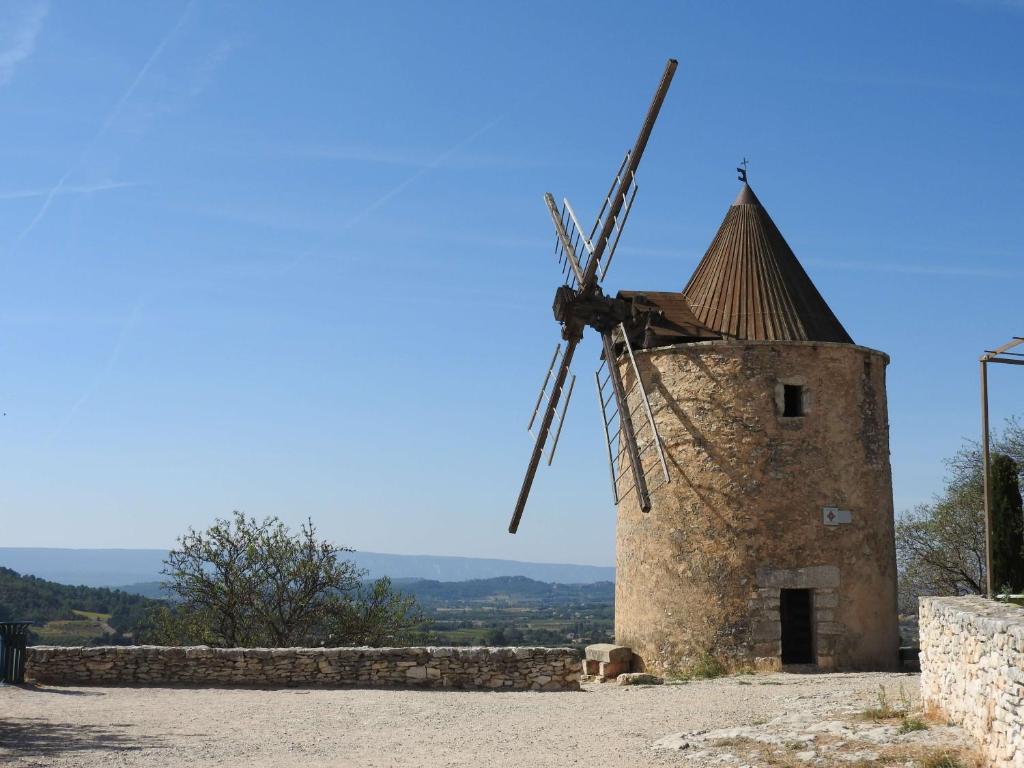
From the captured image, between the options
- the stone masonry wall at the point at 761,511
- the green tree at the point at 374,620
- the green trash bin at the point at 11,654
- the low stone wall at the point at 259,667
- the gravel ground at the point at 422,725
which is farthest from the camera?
the green tree at the point at 374,620

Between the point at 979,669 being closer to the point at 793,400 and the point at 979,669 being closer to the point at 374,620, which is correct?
the point at 793,400

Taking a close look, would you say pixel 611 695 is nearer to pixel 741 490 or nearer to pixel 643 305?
pixel 741 490

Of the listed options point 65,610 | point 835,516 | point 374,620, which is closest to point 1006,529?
point 835,516

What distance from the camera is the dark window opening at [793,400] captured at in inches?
577

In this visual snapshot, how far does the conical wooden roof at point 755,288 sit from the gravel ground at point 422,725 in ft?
17.0

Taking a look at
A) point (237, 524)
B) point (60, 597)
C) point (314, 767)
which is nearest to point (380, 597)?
point (237, 524)

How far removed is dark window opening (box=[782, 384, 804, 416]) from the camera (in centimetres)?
1465

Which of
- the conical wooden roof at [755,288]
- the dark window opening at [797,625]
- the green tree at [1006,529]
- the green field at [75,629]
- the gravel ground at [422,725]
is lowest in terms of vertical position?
the green field at [75,629]

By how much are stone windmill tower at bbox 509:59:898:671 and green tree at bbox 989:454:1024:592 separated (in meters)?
1.69

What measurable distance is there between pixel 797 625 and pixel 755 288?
5.13 m

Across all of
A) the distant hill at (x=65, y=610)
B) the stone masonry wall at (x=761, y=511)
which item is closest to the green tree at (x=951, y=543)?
the stone masonry wall at (x=761, y=511)

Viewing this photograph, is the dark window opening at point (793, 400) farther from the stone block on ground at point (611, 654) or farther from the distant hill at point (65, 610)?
the distant hill at point (65, 610)

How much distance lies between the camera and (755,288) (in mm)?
15789

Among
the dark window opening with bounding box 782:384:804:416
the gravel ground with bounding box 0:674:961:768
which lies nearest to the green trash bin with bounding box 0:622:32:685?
the gravel ground with bounding box 0:674:961:768
